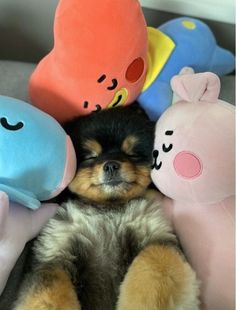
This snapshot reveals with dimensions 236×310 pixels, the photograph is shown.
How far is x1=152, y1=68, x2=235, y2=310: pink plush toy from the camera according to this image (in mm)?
831

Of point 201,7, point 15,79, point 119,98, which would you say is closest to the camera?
point 119,98

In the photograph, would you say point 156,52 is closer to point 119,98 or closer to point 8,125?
point 119,98

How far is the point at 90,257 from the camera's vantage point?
0.83 m

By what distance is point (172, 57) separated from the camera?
105 cm

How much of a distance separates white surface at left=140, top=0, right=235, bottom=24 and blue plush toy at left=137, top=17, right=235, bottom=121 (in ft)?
0.59

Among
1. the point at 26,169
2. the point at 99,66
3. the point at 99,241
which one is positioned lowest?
the point at 99,241

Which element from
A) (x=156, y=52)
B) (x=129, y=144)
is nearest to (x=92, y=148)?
(x=129, y=144)

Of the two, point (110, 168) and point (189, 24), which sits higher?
point (189, 24)

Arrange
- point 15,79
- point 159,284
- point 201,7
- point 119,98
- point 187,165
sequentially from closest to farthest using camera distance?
point 159,284 < point 187,165 < point 119,98 < point 15,79 < point 201,7

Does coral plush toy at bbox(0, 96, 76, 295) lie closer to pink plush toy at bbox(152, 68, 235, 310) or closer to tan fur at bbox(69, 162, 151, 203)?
tan fur at bbox(69, 162, 151, 203)

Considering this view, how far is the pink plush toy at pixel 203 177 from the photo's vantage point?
2.72 ft

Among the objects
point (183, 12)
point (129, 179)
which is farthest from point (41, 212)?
point (183, 12)

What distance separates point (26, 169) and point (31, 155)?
26 mm

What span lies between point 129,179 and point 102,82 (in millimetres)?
198
